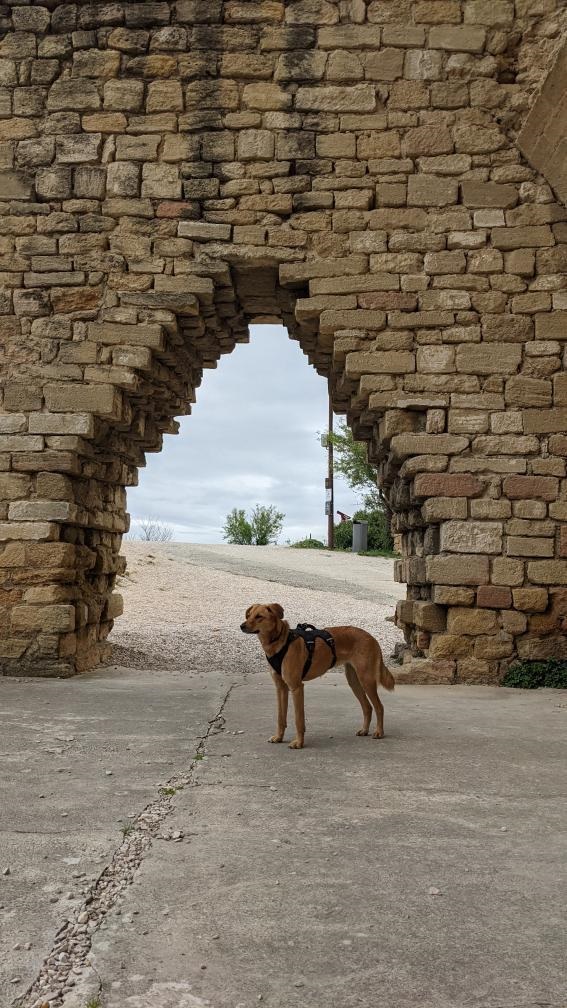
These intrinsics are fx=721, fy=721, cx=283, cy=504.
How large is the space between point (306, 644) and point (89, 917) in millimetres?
2178

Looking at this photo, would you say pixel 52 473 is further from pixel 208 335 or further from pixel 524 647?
pixel 524 647

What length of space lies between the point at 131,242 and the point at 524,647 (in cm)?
526

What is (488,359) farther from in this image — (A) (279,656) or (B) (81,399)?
(A) (279,656)

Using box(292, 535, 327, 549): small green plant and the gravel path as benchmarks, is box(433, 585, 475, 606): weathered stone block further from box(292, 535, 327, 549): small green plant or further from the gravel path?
box(292, 535, 327, 549): small green plant

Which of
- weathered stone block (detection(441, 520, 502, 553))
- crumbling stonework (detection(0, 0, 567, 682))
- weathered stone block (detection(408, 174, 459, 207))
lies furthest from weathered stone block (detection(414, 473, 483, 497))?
weathered stone block (detection(408, 174, 459, 207))

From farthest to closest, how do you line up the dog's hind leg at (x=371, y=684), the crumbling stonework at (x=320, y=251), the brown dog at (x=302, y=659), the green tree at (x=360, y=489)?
the green tree at (x=360, y=489) → the crumbling stonework at (x=320, y=251) → the dog's hind leg at (x=371, y=684) → the brown dog at (x=302, y=659)

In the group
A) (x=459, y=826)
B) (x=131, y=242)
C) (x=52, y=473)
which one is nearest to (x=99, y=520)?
(x=52, y=473)

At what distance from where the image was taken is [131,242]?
22.7ft

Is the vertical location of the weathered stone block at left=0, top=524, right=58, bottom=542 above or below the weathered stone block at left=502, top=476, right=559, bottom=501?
below

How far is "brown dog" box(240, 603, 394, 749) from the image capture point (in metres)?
4.00

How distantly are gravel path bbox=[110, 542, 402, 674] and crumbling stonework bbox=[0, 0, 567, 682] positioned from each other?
2587 mm

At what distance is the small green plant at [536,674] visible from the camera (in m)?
6.24

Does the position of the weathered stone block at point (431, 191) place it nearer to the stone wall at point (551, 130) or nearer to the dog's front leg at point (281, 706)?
the stone wall at point (551, 130)

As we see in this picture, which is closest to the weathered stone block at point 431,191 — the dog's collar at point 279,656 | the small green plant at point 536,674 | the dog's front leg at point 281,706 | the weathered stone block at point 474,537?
the weathered stone block at point 474,537
